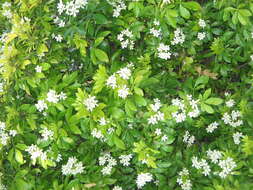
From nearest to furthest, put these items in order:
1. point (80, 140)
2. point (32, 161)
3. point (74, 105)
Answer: point (74, 105), point (32, 161), point (80, 140)

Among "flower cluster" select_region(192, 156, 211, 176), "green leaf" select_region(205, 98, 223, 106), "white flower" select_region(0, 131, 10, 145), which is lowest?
"flower cluster" select_region(192, 156, 211, 176)

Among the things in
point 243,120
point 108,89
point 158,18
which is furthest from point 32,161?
point 243,120

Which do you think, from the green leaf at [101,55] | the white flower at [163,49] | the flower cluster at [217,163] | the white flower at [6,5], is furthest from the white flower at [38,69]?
the flower cluster at [217,163]

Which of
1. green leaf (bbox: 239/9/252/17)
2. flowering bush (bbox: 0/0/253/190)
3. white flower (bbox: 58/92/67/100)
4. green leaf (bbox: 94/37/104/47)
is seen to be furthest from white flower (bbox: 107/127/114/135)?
green leaf (bbox: 239/9/252/17)

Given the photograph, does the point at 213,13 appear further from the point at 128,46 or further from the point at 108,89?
the point at 108,89

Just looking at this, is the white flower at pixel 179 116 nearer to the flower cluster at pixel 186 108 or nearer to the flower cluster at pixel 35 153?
the flower cluster at pixel 186 108

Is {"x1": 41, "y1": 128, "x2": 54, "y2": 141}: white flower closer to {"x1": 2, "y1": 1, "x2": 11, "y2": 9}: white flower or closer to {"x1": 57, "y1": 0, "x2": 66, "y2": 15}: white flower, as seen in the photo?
{"x1": 57, "y1": 0, "x2": 66, "y2": 15}: white flower

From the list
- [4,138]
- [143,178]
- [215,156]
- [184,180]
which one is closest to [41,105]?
[4,138]

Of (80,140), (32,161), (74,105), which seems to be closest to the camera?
(74,105)
